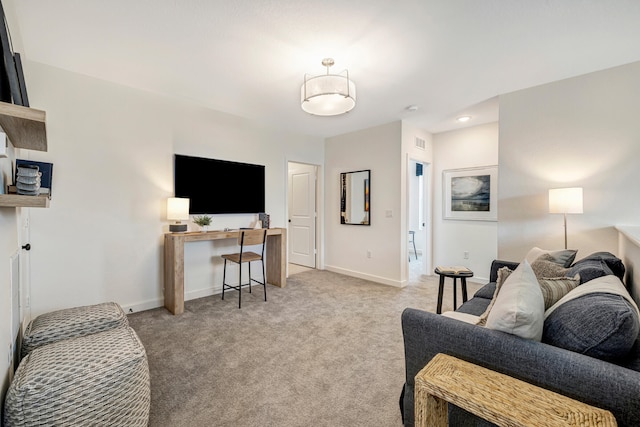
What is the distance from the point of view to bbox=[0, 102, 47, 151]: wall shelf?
1054 mm

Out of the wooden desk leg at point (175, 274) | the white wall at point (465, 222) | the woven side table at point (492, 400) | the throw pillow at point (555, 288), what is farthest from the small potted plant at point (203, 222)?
the white wall at point (465, 222)

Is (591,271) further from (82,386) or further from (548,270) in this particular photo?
(82,386)

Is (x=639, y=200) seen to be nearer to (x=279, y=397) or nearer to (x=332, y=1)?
(x=332, y=1)

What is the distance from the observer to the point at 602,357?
0.93m

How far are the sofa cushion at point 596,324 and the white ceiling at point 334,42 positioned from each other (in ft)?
5.98

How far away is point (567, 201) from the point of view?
2588 millimetres

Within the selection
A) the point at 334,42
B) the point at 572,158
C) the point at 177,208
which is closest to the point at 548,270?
the point at 572,158

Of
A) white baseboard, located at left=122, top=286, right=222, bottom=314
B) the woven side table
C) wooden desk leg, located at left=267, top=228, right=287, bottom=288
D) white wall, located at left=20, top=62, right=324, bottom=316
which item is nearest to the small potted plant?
white wall, located at left=20, top=62, right=324, bottom=316

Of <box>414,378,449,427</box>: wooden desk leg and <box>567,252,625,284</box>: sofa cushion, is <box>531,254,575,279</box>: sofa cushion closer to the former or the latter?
<box>567,252,625,284</box>: sofa cushion

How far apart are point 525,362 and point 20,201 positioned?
208 cm

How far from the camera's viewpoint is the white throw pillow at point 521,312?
1.04 meters

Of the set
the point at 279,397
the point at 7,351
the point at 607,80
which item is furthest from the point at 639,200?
the point at 7,351

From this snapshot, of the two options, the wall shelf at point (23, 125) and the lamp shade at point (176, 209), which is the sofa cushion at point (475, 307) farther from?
the lamp shade at point (176, 209)

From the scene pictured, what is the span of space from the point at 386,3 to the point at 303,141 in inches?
125
